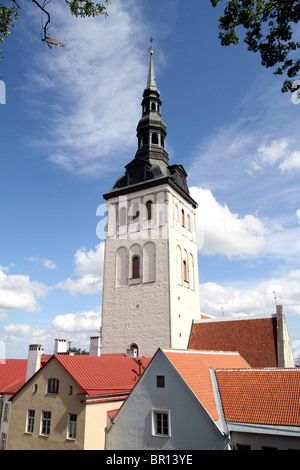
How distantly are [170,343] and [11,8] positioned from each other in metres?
22.3

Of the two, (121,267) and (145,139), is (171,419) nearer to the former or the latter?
(121,267)

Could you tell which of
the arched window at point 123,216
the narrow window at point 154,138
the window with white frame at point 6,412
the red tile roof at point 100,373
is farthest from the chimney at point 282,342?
the narrow window at point 154,138

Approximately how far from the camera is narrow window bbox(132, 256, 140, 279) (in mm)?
29781

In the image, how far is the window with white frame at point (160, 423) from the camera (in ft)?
45.6

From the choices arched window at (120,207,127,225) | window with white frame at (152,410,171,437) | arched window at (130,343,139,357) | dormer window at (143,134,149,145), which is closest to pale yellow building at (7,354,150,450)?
window with white frame at (152,410,171,437)

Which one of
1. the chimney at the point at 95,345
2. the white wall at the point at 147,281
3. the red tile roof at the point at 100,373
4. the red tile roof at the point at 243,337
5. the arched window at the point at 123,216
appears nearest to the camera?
the red tile roof at the point at 100,373

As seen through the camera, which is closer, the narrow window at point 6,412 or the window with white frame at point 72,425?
the window with white frame at point 72,425

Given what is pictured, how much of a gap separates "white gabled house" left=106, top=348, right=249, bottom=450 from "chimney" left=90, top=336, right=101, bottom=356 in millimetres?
7799

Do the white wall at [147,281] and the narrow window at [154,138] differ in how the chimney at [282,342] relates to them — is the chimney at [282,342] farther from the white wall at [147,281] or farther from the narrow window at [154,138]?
the narrow window at [154,138]

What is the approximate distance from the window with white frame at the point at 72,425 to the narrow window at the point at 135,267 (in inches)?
583

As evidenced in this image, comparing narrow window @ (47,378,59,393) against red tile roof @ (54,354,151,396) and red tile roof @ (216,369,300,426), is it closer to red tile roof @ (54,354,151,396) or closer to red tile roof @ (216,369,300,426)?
red tile roof @ (54,354,151,396)
